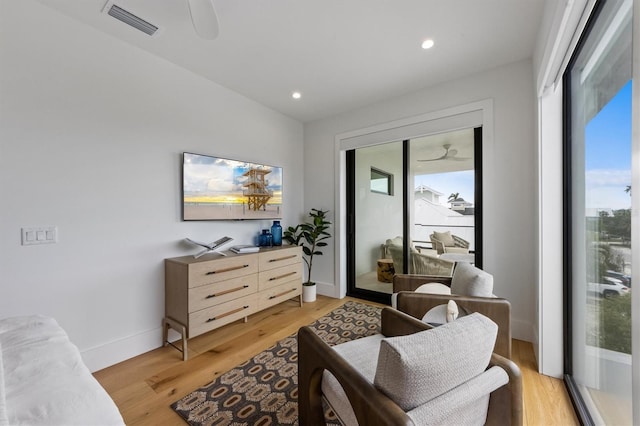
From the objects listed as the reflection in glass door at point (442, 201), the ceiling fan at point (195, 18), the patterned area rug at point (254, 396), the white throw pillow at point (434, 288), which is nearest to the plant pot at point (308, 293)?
the patterned area rug at point (254, 396)

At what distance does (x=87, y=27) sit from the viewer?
196cm

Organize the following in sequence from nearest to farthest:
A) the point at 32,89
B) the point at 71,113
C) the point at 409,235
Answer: the point at 32,89, the point at 71,113, the point at 409,235

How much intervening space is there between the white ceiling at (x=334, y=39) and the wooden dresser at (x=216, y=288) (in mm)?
1795

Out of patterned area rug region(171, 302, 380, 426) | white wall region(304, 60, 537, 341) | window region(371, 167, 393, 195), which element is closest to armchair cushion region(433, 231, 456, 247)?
white wall region(304, 60, 537, 341)

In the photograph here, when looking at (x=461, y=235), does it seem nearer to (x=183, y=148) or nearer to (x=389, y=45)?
(x=389, y=45)

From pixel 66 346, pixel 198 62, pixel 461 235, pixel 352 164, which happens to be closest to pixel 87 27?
pixel 198 62

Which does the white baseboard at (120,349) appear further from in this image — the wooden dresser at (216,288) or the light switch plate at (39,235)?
the light switch plate at (39,235)

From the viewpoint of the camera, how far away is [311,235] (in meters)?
3.56

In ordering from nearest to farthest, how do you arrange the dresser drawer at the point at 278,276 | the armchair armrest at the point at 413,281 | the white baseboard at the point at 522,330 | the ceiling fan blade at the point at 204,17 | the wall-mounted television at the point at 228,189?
the ceiling fan blade at the point at 204,17
the armchair armrest at the point at 413,281
the white baseboard at the point at 522,330
the wall-mounted television at the point at 228,189
the dresser drawer at the point at 278,276

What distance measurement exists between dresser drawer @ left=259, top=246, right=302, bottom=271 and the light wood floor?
0.60m

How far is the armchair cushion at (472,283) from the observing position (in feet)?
5.77

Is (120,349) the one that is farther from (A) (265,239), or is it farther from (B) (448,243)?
(B) (448,243)

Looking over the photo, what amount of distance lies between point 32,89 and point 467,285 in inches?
125

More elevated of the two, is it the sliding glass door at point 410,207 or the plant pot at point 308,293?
the sliding glass door at point 410,207
